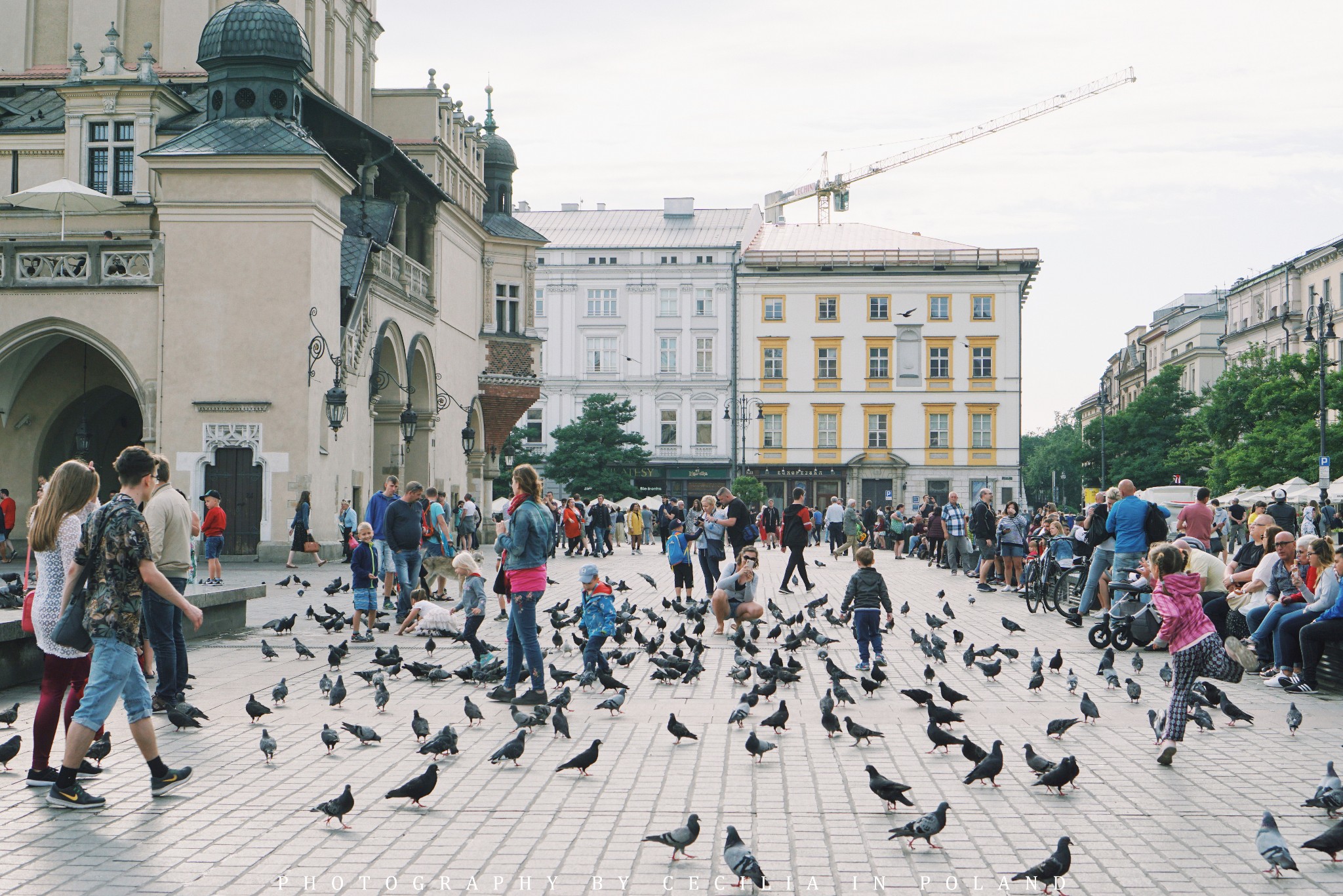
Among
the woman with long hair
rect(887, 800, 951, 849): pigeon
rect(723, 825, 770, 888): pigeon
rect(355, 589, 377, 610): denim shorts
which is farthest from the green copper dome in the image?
rect(723, 825, 770, 888): pigeon

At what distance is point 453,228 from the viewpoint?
44.3 metres

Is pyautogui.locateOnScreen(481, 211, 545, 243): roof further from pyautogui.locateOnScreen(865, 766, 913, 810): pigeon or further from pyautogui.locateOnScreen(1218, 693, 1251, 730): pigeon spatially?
pyautogui.locateOnScreen(865, 766, 913, 810): pigeon

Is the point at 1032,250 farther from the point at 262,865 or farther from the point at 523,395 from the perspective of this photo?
the point at 262,865

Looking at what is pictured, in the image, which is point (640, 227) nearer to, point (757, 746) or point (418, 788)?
point (757, 746)

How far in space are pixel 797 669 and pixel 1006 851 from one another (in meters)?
5.97

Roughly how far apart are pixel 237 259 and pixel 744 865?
83.8ft

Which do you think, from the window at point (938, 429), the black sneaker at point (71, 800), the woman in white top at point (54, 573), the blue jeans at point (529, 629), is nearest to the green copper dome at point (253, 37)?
the blue jeans at point (529, 629)

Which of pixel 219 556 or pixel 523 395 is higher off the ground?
pixel 523 395

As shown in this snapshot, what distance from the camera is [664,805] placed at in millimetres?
7660

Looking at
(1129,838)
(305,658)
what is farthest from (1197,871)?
(305,658)

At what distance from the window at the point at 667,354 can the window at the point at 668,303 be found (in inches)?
52.4

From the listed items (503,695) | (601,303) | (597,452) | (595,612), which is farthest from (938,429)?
(503,695)

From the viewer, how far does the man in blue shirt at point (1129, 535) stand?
53.4 ft

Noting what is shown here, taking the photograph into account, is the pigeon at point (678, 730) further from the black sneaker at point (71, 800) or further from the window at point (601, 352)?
the window at point (601, 352)
